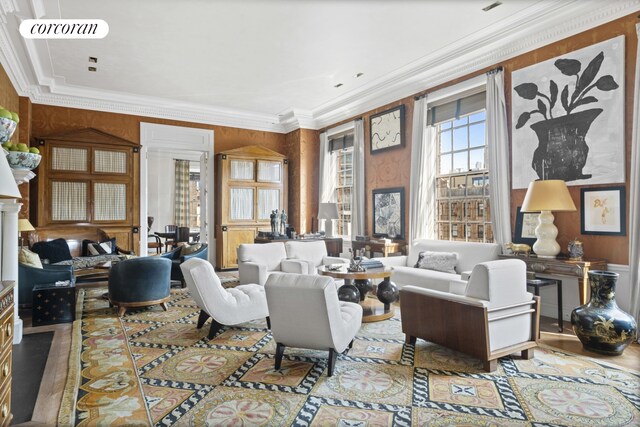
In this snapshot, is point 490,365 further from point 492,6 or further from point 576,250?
point 492,6

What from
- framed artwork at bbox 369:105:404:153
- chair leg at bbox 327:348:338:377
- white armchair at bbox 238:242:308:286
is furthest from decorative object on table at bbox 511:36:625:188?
chair leg at bbox 327:348:338:377

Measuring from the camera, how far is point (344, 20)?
4289mm

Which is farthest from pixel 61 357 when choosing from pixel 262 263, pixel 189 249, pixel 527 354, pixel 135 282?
pixel 527 354

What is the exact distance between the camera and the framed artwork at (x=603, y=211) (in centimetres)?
383

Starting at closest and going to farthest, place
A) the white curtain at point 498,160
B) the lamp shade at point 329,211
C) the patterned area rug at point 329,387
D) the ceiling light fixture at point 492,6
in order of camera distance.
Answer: the patterned area rug at point 329,387 < the ceiling light fixture at point 492,6 < the white curtain at point 498,160 < the lamp shade at point 329,211

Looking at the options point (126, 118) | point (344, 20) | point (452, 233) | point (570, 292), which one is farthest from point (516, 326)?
point (126, 118)

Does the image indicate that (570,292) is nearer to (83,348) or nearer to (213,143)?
(83,348)

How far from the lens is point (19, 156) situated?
3.16 metres

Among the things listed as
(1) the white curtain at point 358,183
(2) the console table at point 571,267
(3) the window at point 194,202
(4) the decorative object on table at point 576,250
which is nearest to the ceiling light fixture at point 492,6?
(4) the decorative object on table at point 576,250

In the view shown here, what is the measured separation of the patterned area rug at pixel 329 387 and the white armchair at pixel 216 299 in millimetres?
212

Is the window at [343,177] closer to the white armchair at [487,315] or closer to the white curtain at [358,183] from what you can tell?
the white curtain at [358,183]

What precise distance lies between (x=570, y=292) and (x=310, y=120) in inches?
233

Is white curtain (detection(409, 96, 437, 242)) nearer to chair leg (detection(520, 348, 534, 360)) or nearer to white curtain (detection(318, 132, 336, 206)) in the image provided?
white curtain (detection(318, 132, 336, 206))

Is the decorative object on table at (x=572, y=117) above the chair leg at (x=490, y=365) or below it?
above
